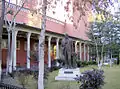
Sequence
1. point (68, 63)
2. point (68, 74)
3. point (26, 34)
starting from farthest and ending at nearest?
point (26, 34), point (68, 63), point (68, 74)

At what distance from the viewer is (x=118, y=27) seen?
53.0m

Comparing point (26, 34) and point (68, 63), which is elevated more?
point (26, 34)

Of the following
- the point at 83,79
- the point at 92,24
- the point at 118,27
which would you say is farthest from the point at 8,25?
the point at 118,27

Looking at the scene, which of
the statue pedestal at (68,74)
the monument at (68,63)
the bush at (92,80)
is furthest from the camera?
the monument at (68,63)

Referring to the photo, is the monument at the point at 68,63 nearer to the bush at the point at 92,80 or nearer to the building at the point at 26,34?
the building at the point at 26,34

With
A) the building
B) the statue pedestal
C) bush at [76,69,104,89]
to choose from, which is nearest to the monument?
the statue pedestal

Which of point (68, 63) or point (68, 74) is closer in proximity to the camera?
point (68, 74)

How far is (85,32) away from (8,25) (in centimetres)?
3264

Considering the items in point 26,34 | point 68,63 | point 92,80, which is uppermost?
point 26,34

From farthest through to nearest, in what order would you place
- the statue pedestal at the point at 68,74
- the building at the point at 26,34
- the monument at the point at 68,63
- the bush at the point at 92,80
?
the building at the point at 26,34 < the monument at the point at 68,63 < the statue pedestal at the point at 68,74 < the bush at the point at 92,80

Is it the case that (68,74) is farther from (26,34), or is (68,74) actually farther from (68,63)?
(26,34)

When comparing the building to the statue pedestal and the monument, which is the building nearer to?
the monument

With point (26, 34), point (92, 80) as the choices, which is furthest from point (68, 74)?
point (26, 34)

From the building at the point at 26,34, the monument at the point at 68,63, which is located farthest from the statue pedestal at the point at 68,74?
the building at the point at 26,34
